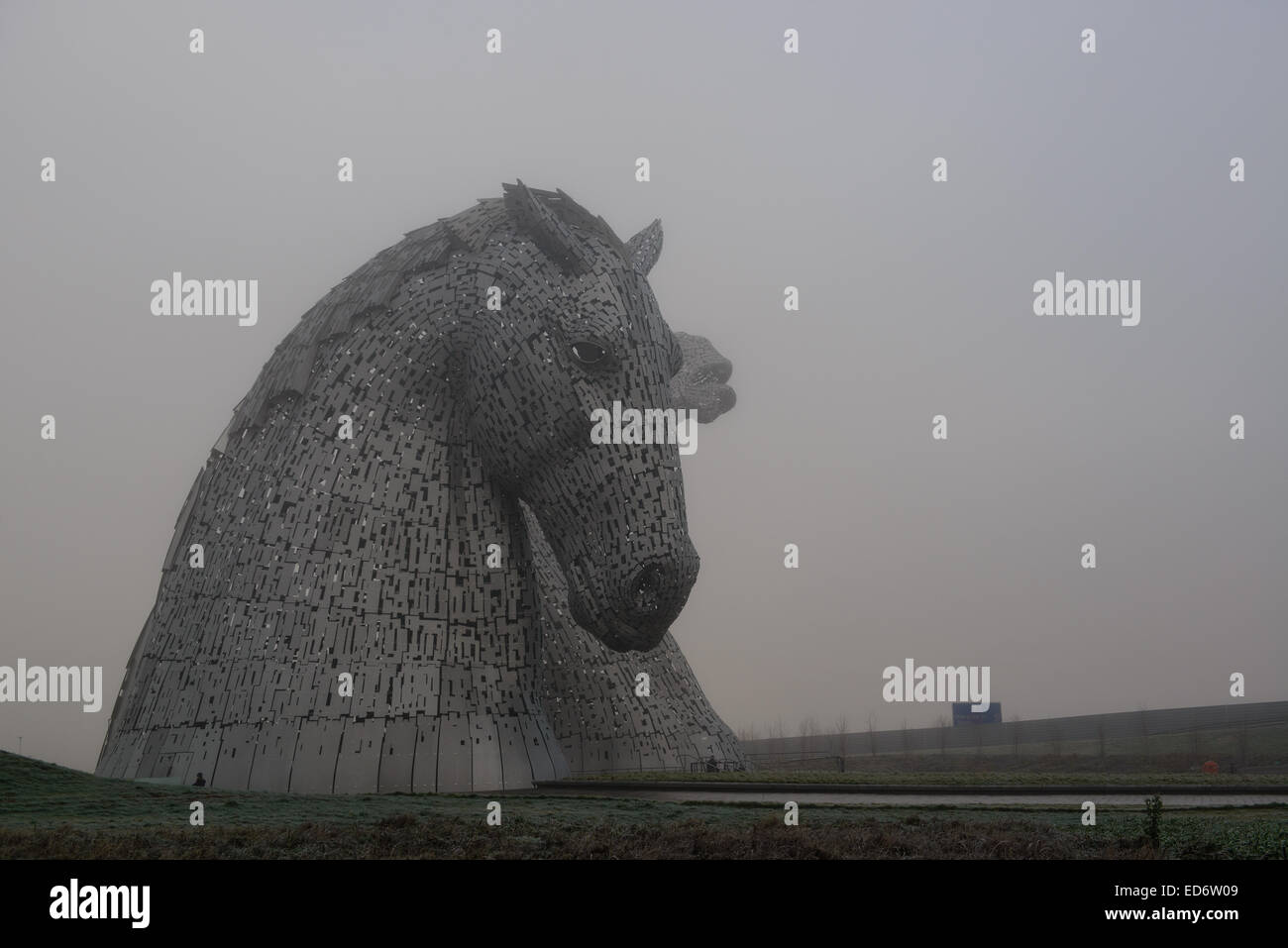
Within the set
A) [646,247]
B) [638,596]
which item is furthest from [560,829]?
[646,247]

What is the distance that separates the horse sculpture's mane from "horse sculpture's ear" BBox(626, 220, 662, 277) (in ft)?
3.01

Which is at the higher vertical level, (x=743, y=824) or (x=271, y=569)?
(x=271, y=569)

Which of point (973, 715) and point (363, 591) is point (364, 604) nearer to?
point (363, 591)

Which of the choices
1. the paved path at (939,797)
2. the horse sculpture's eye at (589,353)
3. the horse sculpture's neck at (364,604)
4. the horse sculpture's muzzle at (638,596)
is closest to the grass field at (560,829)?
the paved path at (939,797)

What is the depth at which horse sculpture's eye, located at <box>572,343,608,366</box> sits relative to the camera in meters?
10.1

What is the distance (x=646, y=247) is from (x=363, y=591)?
4302mm

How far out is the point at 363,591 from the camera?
1032 cm

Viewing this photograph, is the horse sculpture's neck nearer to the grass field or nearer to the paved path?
the paved path

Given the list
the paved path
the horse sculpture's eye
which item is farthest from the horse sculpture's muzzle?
Answer: the horse sculpture's eye

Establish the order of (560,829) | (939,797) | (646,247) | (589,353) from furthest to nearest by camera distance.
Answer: (646,247)
(589,353)
(939,797)
(560,829)
